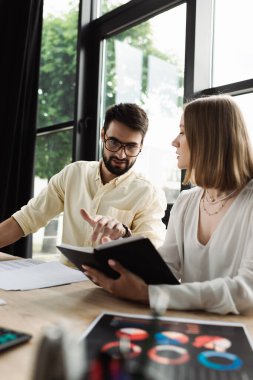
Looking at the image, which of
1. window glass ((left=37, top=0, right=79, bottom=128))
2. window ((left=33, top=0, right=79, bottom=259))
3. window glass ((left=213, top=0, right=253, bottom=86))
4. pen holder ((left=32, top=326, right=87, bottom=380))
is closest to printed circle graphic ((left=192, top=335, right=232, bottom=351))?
pen holder ((left=32, top=326, right=87, bottom=380))

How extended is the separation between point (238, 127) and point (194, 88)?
95 cm

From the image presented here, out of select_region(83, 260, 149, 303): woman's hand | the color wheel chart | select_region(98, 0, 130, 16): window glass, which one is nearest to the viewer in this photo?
the color wheel chart

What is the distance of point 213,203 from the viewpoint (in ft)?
4.31

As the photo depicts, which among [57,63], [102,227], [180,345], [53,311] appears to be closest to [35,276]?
[102,227]

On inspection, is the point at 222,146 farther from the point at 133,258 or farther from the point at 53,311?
the point at 53,311

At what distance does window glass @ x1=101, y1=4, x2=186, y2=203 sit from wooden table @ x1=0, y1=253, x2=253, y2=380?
4.14 feet

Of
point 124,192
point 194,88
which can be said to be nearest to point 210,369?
point 124,192

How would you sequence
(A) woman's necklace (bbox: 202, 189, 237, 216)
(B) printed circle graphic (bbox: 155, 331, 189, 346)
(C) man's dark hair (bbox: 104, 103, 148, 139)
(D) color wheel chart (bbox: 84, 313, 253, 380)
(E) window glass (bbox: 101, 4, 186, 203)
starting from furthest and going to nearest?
1. (E) window glass (bbox: 101, 4, 186, 203)
2. (C) man's dark hair (bbox: 104, 103, 148, 139)
3. (A) woman's necklace (bbox: 202, 189, 237, 216)
4. (B) printed circle graphic (bbox: 155, 331, 189, 346)
5. (D) color wheel chart (bbox: 84, 313, 253, 380)

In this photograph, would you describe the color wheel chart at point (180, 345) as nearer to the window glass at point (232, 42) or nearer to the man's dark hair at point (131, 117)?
the man's dark hair at point (131, 117)

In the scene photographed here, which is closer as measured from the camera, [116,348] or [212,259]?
[116,348]

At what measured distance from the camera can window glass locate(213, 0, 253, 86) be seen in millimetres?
Answer: 1960

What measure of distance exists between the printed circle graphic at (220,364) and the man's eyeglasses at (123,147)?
4.71 feet

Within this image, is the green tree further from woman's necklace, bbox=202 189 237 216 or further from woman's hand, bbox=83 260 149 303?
woman's hand, bbox=83 260 149 303

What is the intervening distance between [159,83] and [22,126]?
1.37 metres
